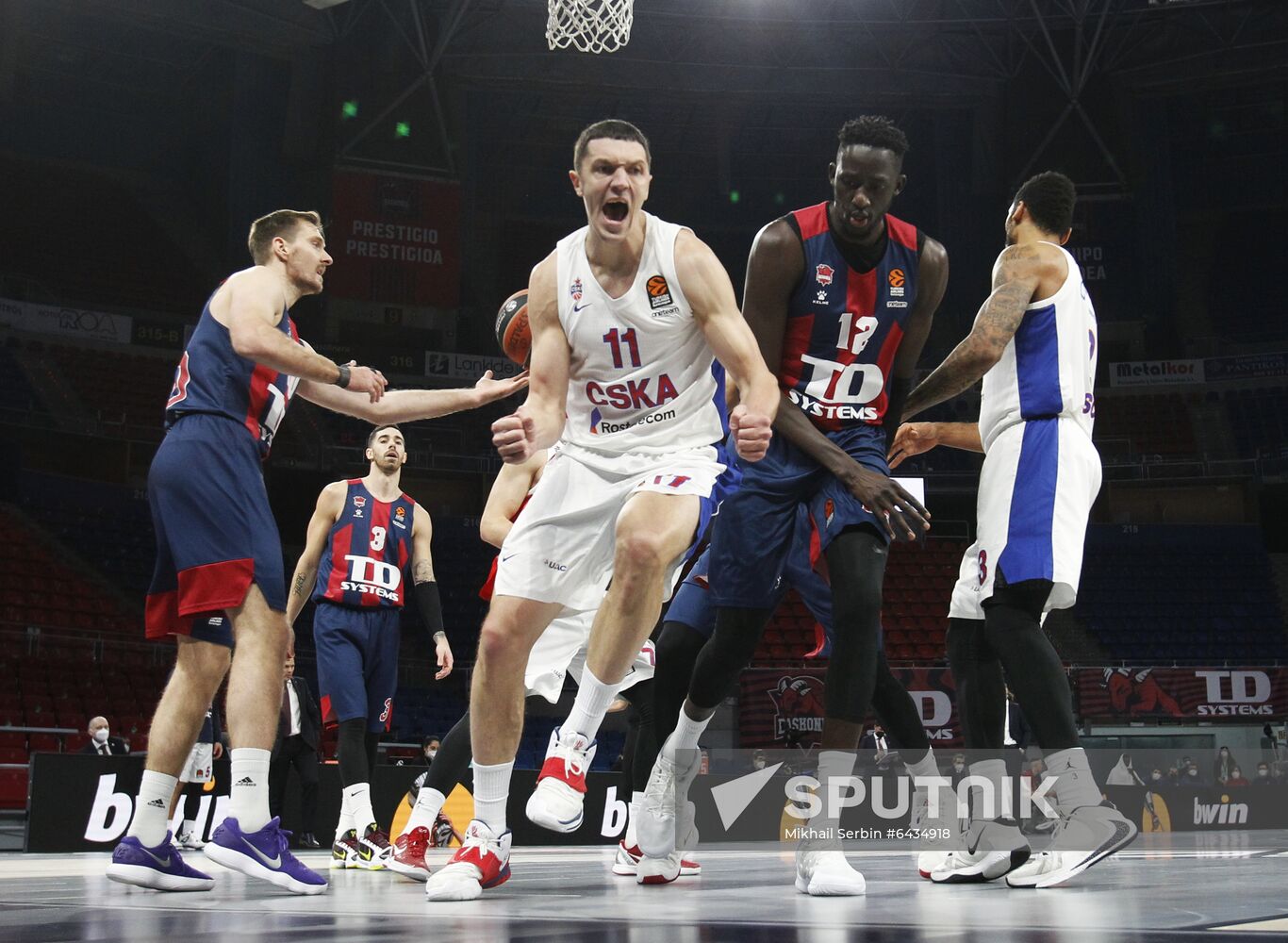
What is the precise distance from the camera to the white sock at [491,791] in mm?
3957

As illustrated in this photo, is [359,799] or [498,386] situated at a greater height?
[498,386]

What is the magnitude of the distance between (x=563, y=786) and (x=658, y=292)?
5.21ft

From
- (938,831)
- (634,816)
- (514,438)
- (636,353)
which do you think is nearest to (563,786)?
(514,438)

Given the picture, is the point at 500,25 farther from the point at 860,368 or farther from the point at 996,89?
the point at 860,368

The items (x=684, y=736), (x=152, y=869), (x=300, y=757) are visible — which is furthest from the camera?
(x=300, y=757)

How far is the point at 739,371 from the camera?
3.88 meters

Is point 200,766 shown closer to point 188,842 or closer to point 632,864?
point 188,842

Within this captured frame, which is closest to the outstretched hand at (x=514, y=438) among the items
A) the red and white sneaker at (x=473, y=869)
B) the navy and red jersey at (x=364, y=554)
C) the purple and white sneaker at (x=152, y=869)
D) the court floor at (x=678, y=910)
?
the red and white sneaker at (x=473, y=869)

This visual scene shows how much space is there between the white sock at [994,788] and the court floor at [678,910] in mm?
348

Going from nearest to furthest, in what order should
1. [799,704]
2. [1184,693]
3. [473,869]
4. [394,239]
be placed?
[473,869], [799,704], [1184,693], [394,239]

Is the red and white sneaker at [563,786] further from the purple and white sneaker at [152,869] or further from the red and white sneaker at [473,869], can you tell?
the purple and white sneaker at [152,869]

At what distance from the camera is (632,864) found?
5230 mm

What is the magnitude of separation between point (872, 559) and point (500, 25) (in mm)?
23008

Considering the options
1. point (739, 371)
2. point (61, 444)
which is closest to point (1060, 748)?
point (739, 371)
